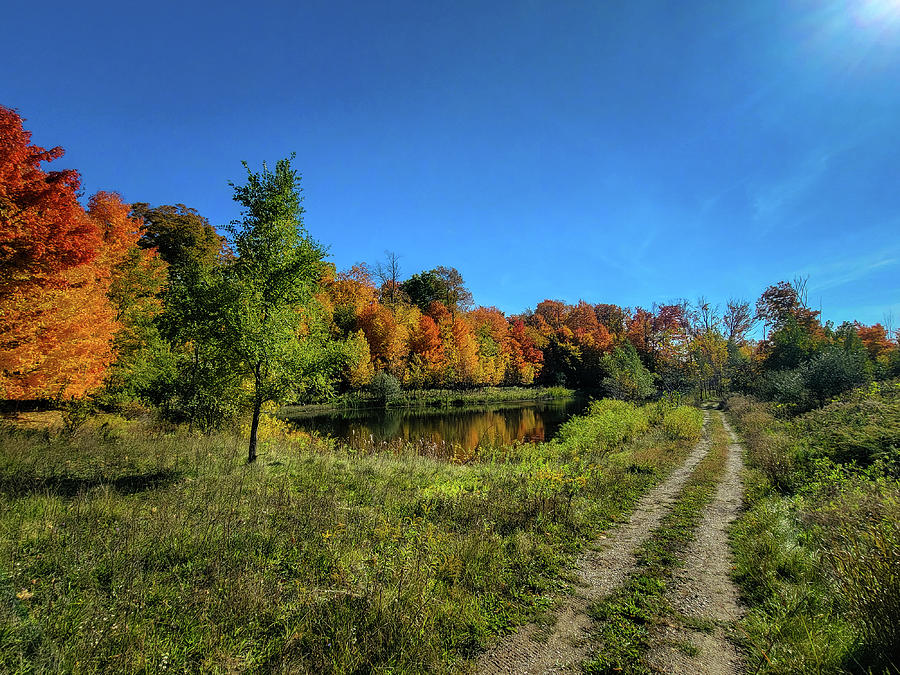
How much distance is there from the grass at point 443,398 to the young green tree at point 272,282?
26569 millimetres

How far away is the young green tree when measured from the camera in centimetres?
932

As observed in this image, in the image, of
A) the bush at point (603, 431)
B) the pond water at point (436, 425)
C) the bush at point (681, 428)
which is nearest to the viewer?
the bush at point (603, 431)

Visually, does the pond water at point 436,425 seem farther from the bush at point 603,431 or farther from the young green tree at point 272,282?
the young green tree at point 272,282

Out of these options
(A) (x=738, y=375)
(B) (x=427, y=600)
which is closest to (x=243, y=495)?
(B) (x=427, y=600)

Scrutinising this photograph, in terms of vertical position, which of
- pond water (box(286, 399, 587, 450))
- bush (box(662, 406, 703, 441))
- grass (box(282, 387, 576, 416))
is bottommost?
pond water (box(286, 399, 587, 450))

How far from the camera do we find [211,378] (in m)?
9.91

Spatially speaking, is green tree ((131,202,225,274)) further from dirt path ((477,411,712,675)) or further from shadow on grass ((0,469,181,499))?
dirt path ((477,411,712,675))

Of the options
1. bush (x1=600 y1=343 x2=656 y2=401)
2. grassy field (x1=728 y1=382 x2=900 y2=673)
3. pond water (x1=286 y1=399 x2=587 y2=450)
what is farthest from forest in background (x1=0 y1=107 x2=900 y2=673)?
bush (x1=600 y1=343 x2=656 y2=401)

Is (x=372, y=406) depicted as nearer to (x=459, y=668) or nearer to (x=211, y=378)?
(x=211, y=378)

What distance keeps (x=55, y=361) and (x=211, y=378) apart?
6799 millimetres

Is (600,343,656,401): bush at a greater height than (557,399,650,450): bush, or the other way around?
(600,343,656,401): bush

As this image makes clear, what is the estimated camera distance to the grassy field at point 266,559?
140 inches

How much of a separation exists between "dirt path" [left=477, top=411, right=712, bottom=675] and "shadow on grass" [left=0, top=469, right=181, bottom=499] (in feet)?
26.3

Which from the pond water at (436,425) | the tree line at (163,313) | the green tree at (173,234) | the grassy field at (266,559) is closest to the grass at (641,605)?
the grassy field at (266,559)
